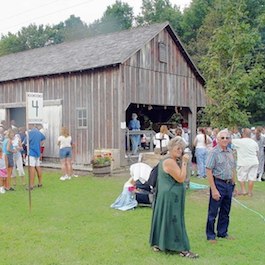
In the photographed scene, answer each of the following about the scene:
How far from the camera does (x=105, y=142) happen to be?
16.2 m

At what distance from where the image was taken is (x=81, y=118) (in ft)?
56.0

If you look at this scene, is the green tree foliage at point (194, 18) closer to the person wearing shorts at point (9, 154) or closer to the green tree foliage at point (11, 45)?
the green tree foliage at point (11, 45)

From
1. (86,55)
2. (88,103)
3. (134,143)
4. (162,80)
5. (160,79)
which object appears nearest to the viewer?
(88,103)

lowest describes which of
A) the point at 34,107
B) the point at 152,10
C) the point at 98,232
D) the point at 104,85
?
the point at 98,232

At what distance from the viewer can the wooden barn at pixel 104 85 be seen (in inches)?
633

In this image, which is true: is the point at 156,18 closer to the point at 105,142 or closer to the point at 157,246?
the point at 105,142

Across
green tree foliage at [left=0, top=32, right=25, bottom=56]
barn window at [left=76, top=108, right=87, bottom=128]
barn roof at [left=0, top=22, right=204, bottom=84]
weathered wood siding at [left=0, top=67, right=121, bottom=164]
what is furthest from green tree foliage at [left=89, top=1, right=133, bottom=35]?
barn window at [left=76, top=108, right=87, bottom=128]

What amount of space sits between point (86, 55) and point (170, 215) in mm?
13430

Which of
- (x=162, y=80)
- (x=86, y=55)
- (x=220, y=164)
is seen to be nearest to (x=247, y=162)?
(x=220, y=164)

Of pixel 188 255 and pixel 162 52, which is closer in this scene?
pixel 188 255

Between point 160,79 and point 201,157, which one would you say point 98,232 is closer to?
point 201,157

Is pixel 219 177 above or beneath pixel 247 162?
above

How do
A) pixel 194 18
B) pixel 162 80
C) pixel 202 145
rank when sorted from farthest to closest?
1. pixel 194 18
2. pixel 162 80
3. pixel 202 145

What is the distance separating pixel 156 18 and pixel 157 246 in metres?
54.3
